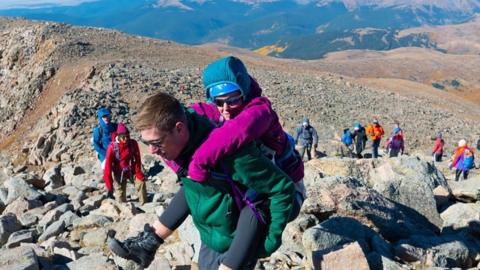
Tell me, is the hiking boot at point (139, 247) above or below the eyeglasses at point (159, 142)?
below

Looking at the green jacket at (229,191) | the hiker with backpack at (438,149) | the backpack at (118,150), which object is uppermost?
the green jacket at (229,191)

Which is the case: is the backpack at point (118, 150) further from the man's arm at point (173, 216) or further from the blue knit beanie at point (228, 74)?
the blue knit beanie at point (228, 74)

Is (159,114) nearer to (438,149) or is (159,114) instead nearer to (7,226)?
(7,226)

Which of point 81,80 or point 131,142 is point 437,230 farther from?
point 81,80

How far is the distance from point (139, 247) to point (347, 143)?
17.8 meters

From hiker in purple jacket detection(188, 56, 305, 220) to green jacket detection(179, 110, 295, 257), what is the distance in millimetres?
102

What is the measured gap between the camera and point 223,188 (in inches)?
142

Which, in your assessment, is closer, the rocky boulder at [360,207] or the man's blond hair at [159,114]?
the man's blond hair at [159,114]

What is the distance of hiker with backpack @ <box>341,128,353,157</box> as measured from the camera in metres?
21.1

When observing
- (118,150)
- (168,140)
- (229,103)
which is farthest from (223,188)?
(118,150)

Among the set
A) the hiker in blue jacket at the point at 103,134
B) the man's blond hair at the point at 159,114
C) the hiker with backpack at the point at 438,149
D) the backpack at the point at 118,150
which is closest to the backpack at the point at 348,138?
the hiker with backpack at the point at 438,149

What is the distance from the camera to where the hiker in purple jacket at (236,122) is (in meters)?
3.43

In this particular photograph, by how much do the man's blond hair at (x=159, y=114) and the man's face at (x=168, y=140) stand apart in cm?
4

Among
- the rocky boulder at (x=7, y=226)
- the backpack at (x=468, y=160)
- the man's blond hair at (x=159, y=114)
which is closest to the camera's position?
the man's blond hair at (x=159, y=114)
